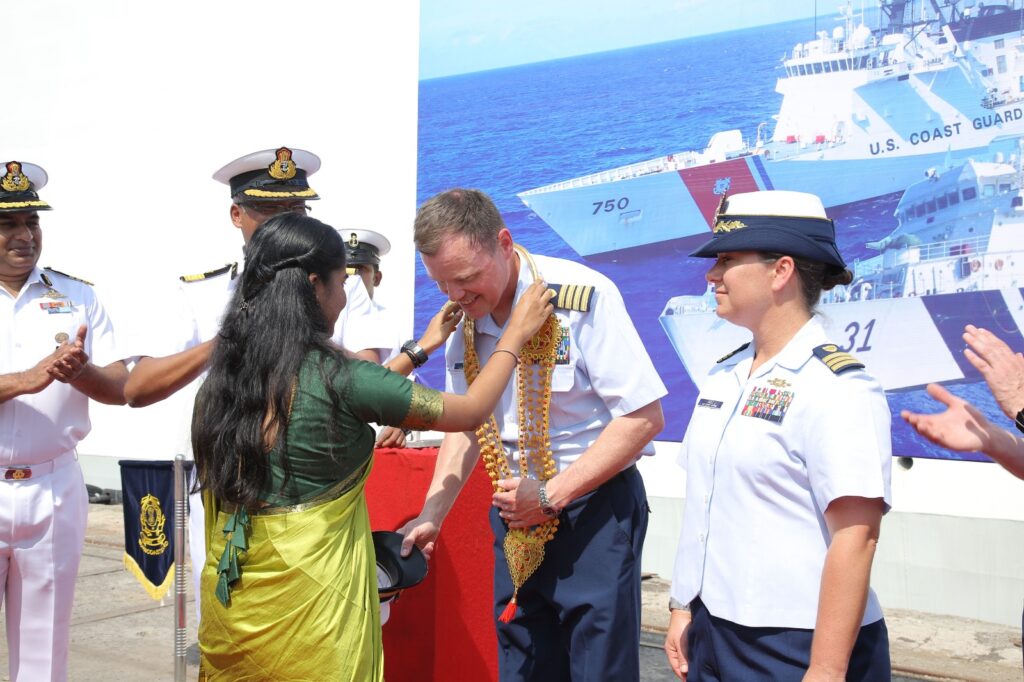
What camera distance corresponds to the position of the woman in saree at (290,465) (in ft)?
8.05

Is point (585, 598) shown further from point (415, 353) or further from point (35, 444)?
point (35, 444)

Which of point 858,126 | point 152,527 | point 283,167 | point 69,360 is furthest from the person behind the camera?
point 858,126

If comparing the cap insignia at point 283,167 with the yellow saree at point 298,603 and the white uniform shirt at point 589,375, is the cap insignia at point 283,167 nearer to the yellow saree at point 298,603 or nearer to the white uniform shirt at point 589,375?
the white uniform shirt at point 589,375

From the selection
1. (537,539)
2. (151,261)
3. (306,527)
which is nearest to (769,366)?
(537,539)

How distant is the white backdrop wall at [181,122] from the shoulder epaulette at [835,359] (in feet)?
20.7

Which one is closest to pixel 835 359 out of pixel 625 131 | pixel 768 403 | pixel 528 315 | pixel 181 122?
pixel 768 403

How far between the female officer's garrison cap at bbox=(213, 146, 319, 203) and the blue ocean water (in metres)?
3.68

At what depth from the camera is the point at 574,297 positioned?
2967 millimetres

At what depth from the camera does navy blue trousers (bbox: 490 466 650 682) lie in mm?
2883

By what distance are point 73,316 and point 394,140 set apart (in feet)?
15.4

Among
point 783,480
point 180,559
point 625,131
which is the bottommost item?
point 180,559

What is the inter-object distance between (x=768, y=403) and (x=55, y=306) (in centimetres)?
307

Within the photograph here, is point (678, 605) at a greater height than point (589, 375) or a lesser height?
lesser

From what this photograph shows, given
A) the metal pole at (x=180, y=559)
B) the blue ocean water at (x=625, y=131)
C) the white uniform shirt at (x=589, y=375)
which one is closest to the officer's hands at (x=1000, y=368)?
the white uniform shirt at (x=589, y=375)
